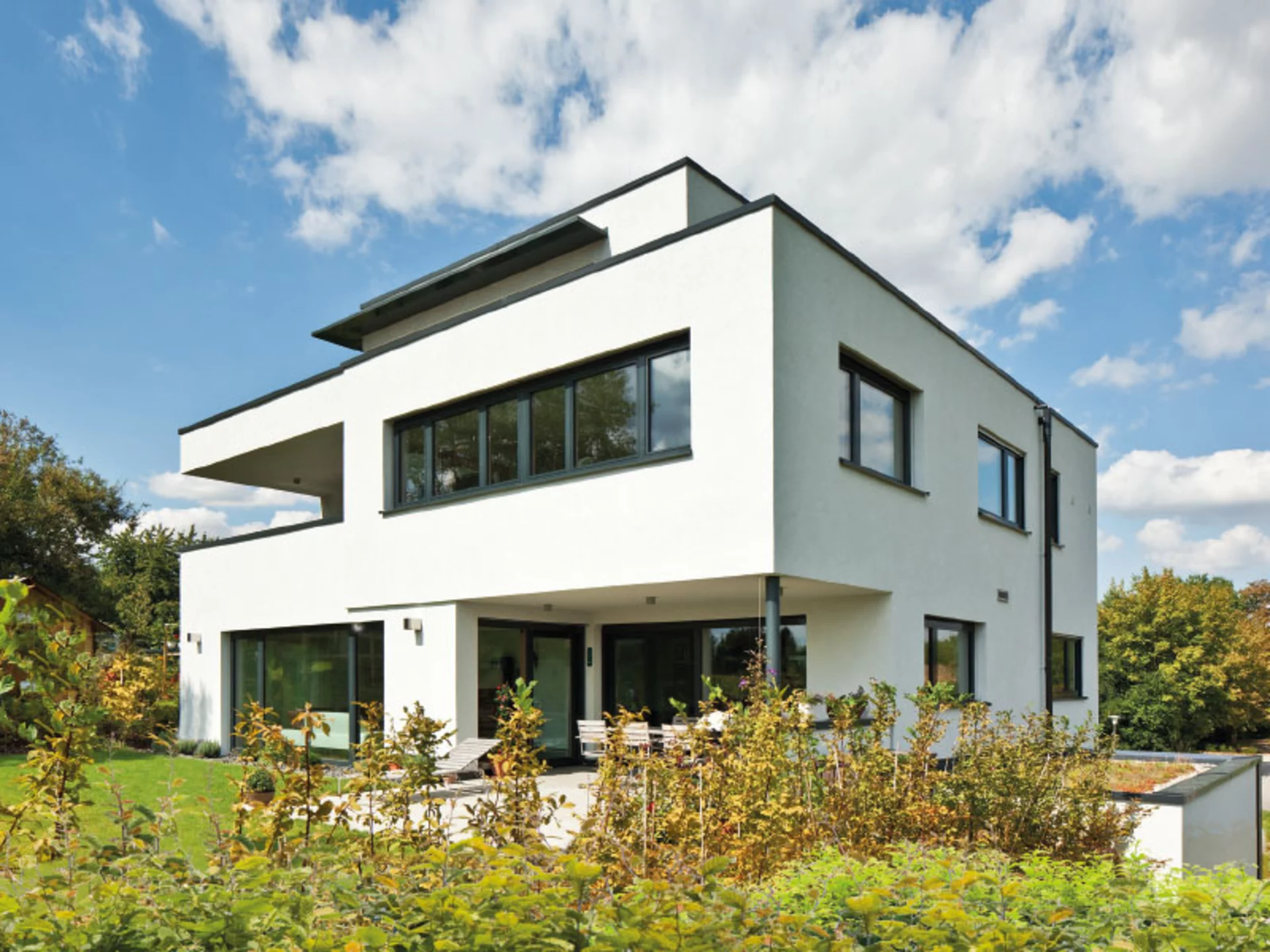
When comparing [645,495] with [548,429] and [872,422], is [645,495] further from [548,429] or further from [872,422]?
[872,422]

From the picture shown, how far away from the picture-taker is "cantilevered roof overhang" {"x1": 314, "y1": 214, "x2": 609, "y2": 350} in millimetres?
14250

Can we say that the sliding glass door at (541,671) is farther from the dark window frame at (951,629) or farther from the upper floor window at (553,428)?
the dark window frame at (951,629)

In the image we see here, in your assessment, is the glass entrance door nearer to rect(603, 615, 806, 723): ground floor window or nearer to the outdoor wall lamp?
rect(603, 615, 806, 723): ground floor window

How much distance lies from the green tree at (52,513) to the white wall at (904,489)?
24160 mm

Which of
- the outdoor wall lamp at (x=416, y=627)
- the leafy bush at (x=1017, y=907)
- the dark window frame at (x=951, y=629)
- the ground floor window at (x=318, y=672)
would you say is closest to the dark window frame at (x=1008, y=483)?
the dark window frame at (x=951, y=629)

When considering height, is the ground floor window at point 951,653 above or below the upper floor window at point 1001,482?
below

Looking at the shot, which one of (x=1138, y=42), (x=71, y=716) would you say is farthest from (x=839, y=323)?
(x=71, y=716)

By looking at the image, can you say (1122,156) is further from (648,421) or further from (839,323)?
(648,421)

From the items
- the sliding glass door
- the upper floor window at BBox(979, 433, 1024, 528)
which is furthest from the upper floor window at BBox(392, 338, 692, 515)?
the upper floor window at BBox(979, 433, 1024, 528)

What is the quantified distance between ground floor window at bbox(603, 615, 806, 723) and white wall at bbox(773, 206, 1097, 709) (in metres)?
1.95

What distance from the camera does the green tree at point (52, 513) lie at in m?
26.9

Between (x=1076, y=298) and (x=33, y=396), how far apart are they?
2870 centimetres

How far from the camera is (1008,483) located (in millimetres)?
16062

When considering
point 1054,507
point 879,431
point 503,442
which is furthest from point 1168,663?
point 503,442
